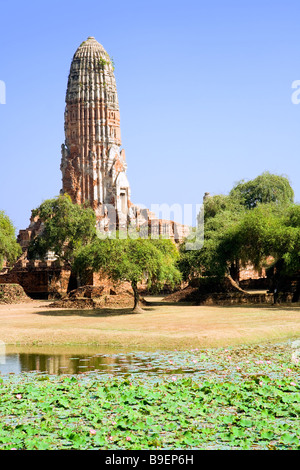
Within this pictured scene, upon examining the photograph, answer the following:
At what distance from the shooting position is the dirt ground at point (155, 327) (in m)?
21.6

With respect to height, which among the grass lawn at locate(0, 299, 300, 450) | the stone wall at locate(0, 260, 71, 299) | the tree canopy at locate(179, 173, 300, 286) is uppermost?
the tree canopy at locate(179, 173, 300, 286)

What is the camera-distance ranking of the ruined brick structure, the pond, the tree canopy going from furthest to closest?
1. the ruined brick structure
2. the tree canopy
3. the pond

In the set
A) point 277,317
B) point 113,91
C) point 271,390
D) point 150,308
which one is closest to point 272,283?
point 150,308

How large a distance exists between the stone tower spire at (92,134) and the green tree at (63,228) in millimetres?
22889

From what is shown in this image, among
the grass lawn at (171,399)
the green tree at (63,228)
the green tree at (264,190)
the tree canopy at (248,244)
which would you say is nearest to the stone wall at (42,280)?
the green tree at (63,228)

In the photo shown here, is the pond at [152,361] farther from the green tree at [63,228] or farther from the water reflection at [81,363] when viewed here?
the green tree at [63,228]

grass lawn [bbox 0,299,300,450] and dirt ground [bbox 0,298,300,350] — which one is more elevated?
dirt ground [bbox 0,298,300,350]

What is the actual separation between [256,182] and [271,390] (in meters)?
52.0

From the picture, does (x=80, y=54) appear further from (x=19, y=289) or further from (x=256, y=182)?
(x=19, y=289)

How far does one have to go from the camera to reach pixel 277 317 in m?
27.5

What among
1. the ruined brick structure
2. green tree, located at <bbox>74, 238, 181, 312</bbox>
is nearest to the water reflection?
green tree, located at <bbox>74, 238, 181, 312</bbox>

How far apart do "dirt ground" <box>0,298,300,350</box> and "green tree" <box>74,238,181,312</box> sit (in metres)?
1.83

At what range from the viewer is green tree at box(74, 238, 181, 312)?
30516mm

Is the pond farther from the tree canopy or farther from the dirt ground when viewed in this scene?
the tree canopy
